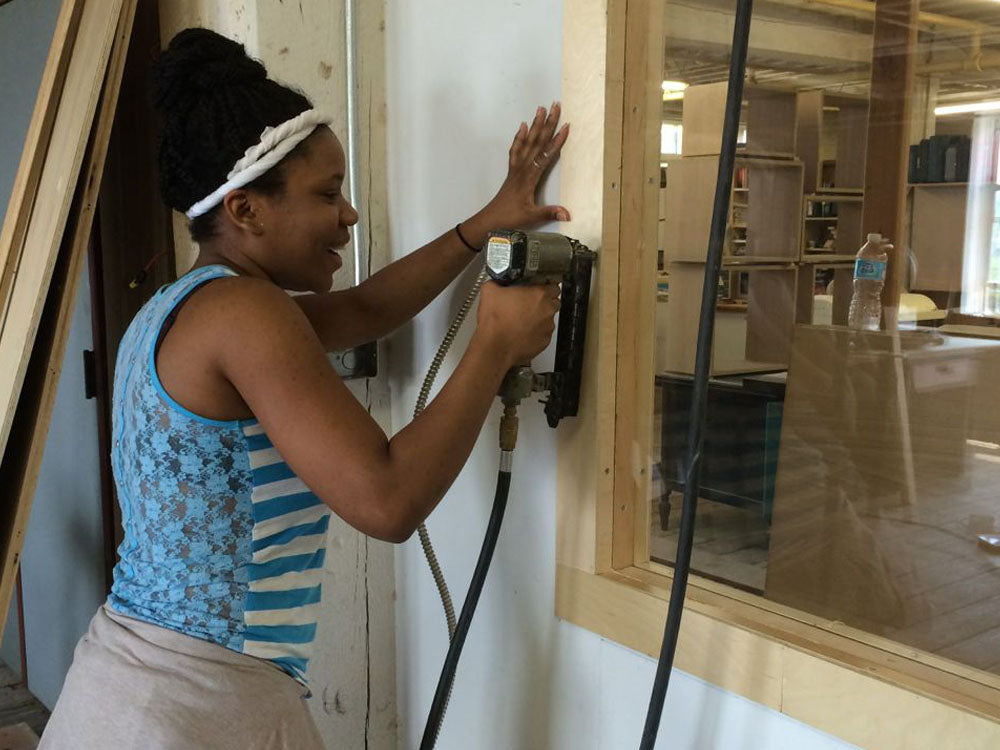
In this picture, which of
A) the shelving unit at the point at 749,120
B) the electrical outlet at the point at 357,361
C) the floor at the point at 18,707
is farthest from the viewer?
the floor at the point at 18,707

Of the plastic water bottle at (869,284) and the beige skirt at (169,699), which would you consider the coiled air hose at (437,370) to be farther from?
the plastic water bottle at (869,284)

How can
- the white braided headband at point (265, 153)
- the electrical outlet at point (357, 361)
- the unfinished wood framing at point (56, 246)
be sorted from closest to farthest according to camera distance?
the white braided headband at point (265, 153) < the electrical outlet at point (357, 361) < the unfinished wood framing at point (56, 246)

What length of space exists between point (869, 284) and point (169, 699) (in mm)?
1361

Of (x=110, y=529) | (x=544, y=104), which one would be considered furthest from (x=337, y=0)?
(x=110, y=529)

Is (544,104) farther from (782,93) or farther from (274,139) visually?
(782,93)

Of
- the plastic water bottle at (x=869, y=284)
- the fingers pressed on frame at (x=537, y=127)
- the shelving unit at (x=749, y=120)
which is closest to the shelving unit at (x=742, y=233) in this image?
the shelving unit at (x=749, y=120)

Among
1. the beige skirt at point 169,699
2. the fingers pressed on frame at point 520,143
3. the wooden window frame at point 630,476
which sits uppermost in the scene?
the fingers pressed on frame at point 520,143

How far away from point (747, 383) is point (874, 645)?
1.99 feet

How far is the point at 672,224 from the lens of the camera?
1452 millimetres

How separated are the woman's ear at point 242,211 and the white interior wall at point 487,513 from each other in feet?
1.46

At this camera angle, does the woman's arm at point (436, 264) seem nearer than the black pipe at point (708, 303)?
No

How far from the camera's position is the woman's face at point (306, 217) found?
1.15 metres

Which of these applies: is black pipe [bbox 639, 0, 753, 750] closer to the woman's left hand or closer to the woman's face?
the woman's left hand

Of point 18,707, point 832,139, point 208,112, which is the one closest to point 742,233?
point 832,139
